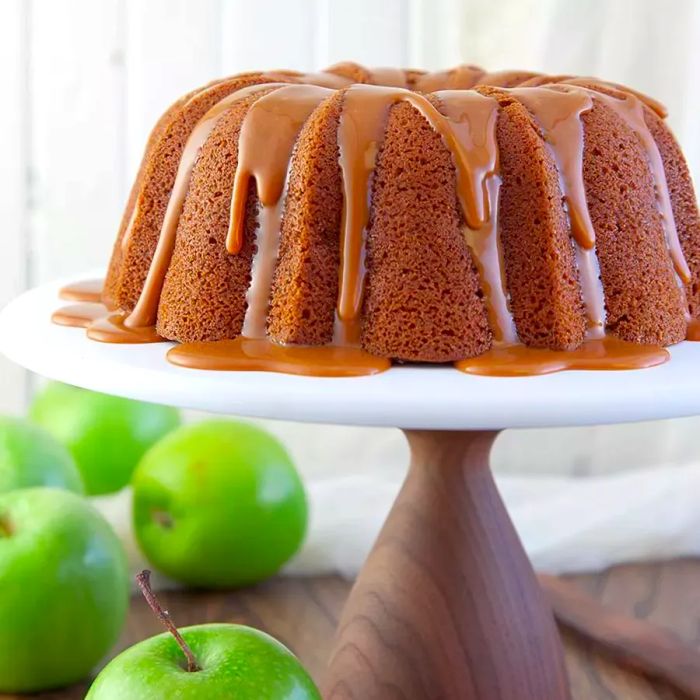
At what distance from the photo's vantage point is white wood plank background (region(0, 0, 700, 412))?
1767 millimetres

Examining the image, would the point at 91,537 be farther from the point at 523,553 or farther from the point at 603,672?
the point at 603,672

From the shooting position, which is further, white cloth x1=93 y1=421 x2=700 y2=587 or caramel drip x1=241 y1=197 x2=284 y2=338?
white cloth x1=93 y1=421 x2=700 y2=587

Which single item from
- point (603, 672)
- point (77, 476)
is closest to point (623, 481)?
point (603, 672)

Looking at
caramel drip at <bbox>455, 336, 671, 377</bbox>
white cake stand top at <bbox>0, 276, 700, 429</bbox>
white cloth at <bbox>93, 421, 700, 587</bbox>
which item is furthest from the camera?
white cloth at <bbox>93, 421, 700, 587</bbox>

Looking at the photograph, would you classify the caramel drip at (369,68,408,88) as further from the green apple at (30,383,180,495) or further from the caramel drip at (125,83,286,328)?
the green apple at (30,383,180,495)

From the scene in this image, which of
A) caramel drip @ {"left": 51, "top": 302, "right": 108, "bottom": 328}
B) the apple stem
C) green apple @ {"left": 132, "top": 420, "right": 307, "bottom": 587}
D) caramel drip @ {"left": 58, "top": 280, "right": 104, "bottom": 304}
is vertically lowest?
green apple @ {"left": 132, "top": 420, "right": 307, "bottom": 587}

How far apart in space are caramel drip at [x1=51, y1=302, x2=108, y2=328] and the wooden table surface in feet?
1.40

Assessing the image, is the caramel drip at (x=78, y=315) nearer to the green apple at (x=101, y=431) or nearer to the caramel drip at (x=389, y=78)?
the caramel drip at (x=389, y=78)

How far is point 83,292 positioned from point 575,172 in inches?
19.5

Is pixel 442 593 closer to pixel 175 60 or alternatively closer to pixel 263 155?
pixel 263 155

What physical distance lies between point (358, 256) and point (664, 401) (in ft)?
0.93

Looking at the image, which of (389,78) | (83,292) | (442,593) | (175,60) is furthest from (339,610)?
(175,60)

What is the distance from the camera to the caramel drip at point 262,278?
1021 mm

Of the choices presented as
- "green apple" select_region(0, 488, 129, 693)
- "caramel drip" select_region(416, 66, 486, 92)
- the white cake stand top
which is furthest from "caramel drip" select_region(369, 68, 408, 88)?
"green apple" select_region(0, 488, 129, 693)
